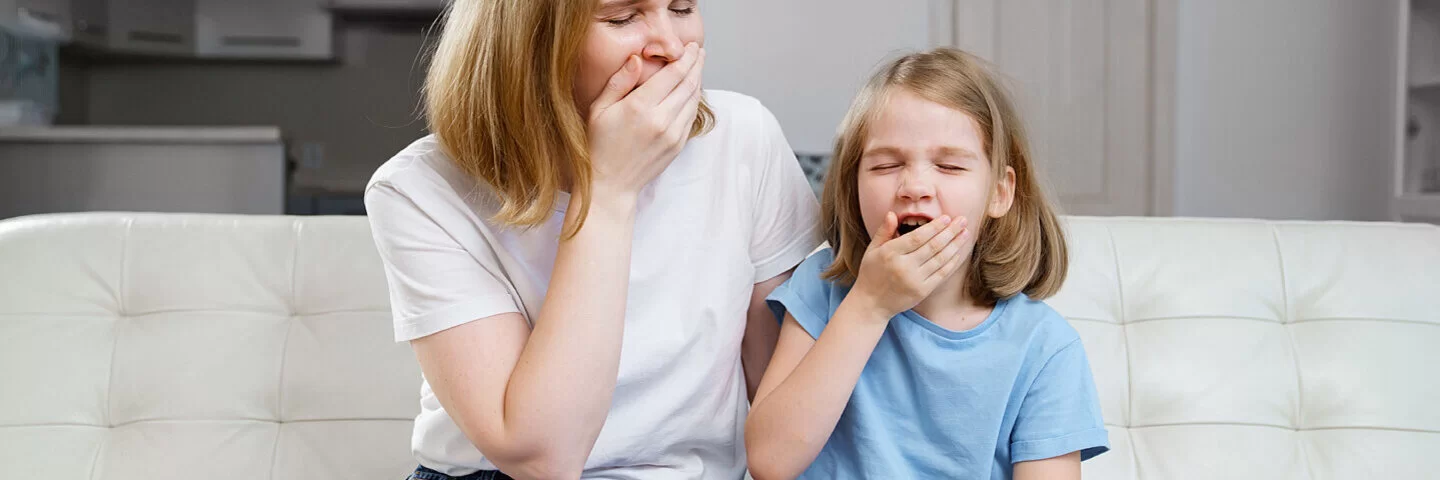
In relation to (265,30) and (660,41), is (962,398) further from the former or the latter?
(265,30)

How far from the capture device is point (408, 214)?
3.38ft

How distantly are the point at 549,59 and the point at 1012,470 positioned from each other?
61cm

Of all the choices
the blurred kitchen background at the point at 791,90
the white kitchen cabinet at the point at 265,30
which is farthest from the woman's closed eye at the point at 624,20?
the white kitchen cabinet at the point at 265,30

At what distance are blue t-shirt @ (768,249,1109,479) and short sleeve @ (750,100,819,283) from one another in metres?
0.05

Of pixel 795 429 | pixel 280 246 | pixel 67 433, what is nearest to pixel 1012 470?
pixel 795 429

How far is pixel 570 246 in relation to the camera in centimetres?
100

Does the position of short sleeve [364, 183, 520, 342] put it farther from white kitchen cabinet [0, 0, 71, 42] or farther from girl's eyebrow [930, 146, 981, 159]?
white kitchen cabinet [0, 0, 71, 42]

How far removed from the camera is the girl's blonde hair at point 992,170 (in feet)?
3.76

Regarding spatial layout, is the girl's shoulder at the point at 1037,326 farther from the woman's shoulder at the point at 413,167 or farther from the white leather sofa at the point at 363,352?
the woman's shoulder at the point at 413,167

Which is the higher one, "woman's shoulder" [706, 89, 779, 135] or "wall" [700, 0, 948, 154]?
"wall" [700, 0, 948, 154]

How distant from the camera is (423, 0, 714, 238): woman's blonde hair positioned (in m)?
1.02

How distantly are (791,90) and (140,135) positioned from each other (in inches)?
91.9

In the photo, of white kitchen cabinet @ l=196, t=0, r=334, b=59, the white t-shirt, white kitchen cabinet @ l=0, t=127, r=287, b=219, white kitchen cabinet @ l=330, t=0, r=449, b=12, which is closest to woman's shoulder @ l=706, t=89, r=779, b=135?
the white t-shirt

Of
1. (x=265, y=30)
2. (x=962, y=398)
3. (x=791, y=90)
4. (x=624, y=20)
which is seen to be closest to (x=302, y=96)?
(x=265, y=30)
